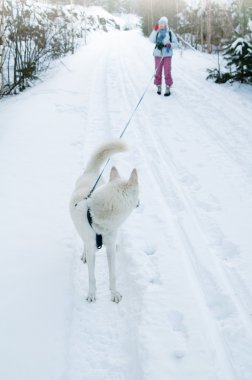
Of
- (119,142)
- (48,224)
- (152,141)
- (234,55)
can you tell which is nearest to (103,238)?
(119,142)

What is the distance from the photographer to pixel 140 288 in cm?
300

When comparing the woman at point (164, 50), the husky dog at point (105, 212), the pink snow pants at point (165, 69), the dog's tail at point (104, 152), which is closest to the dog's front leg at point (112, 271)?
the husky dog at point (105, 212)

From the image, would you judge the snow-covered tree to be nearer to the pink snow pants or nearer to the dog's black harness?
the pink snow pants

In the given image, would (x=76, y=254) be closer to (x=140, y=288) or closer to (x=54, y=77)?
(x=140, y=288)

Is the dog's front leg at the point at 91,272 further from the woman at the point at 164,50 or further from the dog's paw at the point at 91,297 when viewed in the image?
the woman at the point at 164,50

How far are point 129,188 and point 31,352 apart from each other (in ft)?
Answer: 4.54

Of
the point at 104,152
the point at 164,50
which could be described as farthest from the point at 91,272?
the point at 164,50

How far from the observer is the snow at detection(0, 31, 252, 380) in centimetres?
240

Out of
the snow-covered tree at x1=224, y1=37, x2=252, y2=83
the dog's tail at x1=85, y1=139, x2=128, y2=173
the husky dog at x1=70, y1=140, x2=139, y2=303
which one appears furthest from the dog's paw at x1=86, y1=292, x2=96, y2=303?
the snow-covered tree at x1=224, y1=37, x2=252, y2=83

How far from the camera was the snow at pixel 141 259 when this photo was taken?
240 cm

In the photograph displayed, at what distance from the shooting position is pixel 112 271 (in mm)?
2844

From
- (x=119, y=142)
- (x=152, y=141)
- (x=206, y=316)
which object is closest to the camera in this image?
(x=206, y=316)

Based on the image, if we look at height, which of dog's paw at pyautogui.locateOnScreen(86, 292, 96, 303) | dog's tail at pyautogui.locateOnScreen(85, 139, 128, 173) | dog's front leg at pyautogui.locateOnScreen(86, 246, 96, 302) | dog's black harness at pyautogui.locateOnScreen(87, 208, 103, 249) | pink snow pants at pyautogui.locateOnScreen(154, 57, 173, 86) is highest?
pink snow pants at pyautogui.locateOnScreen(154, 57, 173, 86)

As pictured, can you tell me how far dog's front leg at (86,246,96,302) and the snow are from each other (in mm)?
88
